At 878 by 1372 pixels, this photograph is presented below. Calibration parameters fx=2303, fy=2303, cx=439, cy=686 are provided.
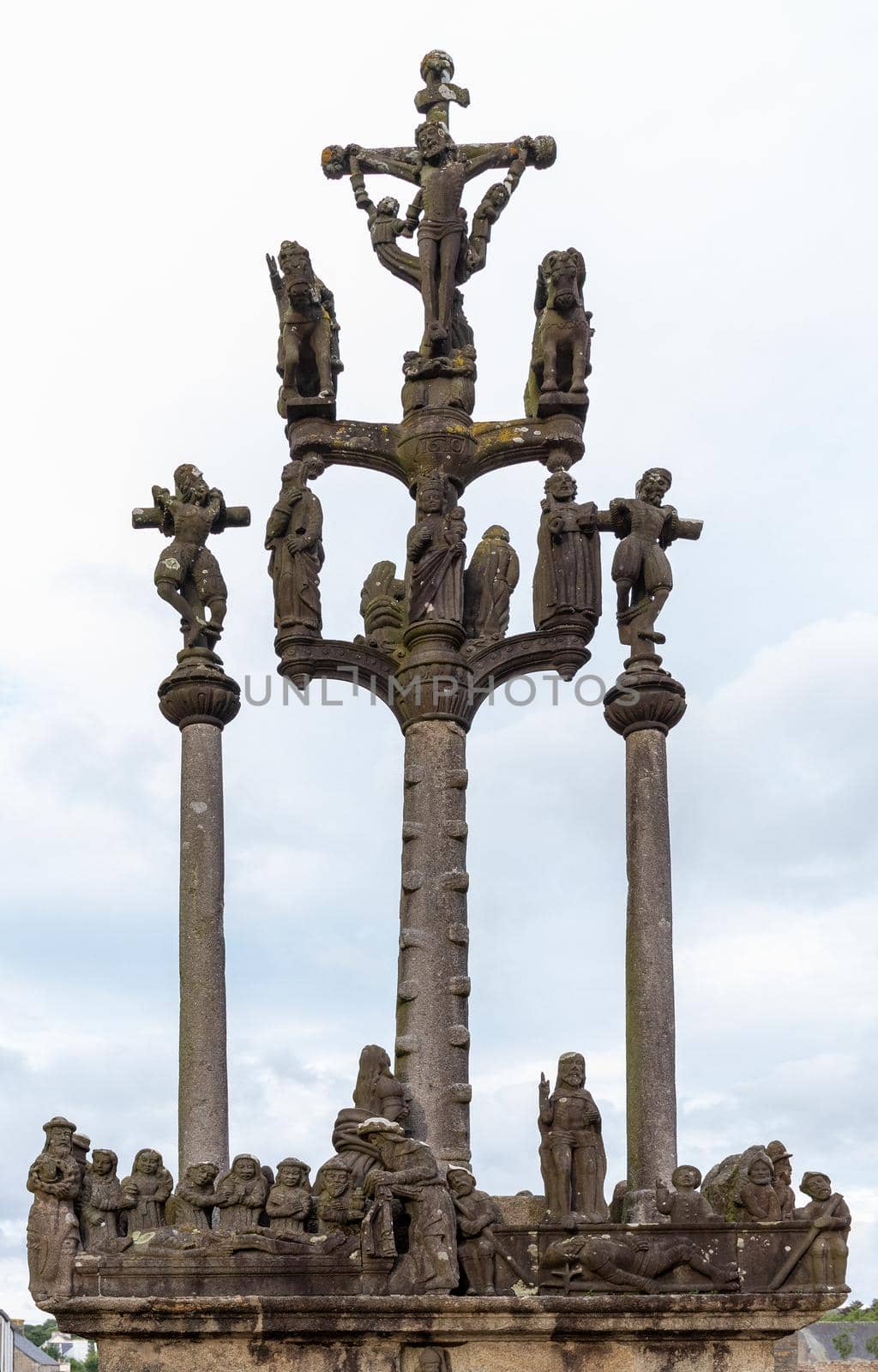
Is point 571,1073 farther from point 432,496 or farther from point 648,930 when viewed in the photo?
point 432,496

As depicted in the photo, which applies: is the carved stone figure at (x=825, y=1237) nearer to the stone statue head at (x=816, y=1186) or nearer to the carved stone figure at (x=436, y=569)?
the stone statue head at (x=816, y=1186)

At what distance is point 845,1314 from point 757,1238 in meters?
50.4

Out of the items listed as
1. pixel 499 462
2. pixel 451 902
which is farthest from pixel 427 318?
pixel 451 902

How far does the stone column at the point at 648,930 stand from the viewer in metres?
18.1

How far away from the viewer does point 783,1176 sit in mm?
17109

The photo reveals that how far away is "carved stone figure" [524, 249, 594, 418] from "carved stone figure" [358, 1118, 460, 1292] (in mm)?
7355

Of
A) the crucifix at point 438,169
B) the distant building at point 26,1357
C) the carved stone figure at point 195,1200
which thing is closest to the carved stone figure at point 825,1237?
the carved stone figure at point 195,1200

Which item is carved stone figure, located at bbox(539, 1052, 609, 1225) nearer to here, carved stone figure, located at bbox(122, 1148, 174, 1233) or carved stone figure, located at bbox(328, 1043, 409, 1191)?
carved stone figure, located at bbox(328, 1043, 409, 1191)

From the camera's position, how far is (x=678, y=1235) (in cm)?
1638

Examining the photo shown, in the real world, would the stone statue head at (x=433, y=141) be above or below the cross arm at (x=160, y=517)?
above

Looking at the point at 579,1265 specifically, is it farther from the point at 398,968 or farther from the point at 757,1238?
the point at 398,968

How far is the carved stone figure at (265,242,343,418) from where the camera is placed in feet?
68.7

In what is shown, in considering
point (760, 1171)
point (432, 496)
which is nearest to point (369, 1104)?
point (760, 1171)

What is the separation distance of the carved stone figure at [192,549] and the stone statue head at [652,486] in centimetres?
353
